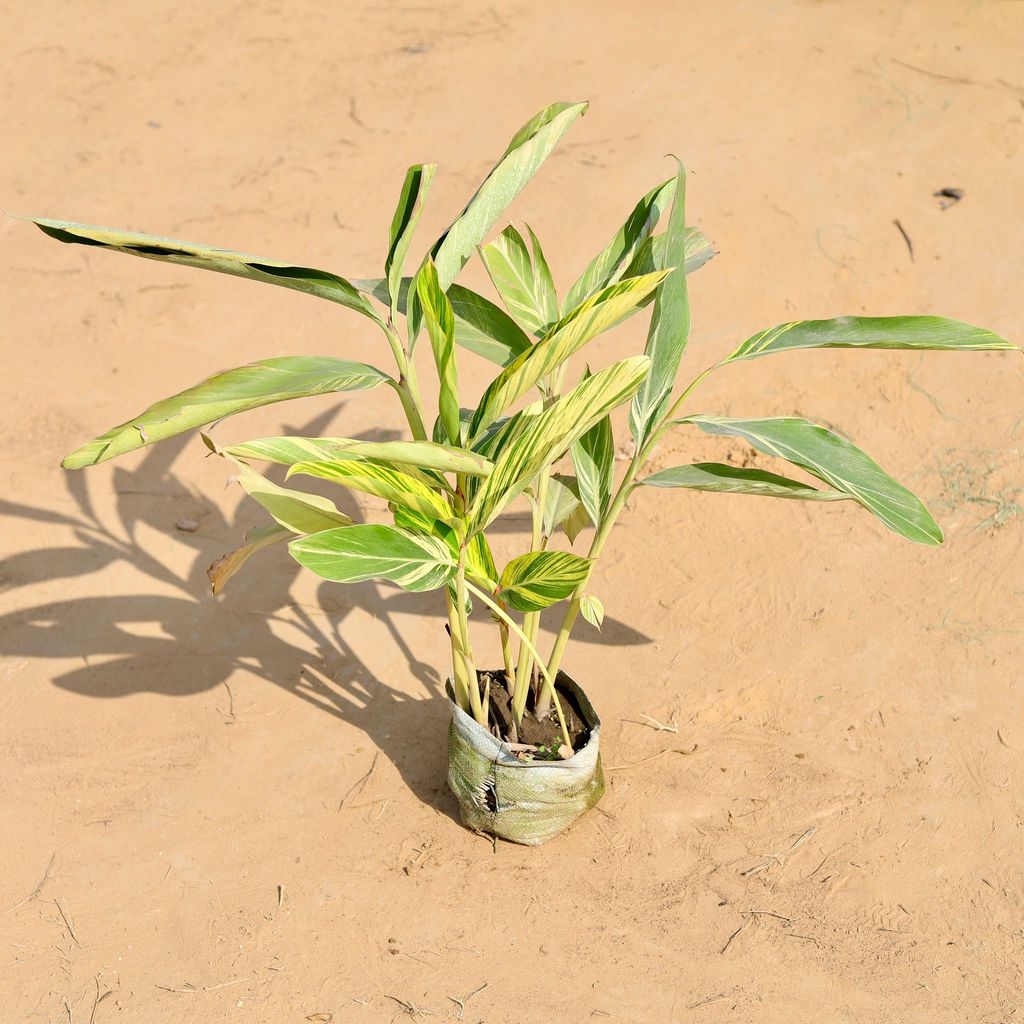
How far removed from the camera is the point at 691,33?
15.8 feet

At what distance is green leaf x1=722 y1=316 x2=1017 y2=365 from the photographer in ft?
5.92

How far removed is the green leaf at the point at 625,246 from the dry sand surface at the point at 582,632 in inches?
40.8

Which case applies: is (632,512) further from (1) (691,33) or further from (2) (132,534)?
(1) (691,33)

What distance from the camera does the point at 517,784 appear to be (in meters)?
2.21

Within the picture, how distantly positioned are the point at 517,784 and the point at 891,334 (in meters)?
1.03


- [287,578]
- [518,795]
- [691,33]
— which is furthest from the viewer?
[691,33]

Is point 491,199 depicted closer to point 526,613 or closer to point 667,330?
point 667,330

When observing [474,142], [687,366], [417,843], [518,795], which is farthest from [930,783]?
[474,142]

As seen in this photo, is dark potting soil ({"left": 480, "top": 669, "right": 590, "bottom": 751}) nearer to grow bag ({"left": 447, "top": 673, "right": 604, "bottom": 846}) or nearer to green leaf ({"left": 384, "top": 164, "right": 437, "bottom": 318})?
grow bag ({"left": 447, "top": 673, "right": 604, "bottom": 846})

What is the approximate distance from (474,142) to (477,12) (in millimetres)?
981

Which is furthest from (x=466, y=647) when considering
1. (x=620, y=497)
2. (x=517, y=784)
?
(x=620, y=497)

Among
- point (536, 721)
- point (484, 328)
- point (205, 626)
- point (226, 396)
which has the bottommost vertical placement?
point (205, 626)

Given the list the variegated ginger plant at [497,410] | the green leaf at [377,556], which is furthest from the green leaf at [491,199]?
the green leaf at [377,556]

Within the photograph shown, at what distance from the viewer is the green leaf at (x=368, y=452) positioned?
4.99ft
